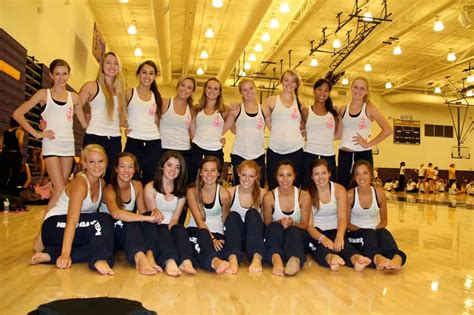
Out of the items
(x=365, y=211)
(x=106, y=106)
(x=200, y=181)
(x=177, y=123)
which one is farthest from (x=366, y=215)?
(x=106, y=106)

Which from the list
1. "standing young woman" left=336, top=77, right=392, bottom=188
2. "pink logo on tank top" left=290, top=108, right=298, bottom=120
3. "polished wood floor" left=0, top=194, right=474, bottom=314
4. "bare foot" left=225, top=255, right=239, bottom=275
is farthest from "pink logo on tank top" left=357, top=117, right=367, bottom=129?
"bare foot" left=225, top=255, right=239, bottom=275

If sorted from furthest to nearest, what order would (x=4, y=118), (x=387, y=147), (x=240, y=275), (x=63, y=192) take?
(x=387, y=147) → (x=4, y=118) → (x=63, y=192) → (x=240, y=275)

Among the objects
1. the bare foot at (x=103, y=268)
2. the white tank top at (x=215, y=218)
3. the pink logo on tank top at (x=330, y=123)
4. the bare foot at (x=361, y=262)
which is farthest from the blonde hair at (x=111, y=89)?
the bare foot at (x=361, y=262)

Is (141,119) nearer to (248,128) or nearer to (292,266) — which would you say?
(248,128)

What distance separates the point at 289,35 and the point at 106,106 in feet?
29.2

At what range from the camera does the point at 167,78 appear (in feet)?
52.3

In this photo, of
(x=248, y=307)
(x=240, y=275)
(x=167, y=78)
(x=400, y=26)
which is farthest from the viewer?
(x=167, y=78)

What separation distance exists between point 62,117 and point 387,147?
61.9 ft

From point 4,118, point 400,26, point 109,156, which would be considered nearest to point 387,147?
point 400,26

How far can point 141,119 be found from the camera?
385 cm

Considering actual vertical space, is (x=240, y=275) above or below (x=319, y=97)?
below

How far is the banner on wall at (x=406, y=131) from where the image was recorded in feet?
67.4

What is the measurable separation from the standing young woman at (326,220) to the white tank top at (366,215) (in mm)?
169

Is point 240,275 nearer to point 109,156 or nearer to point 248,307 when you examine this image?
point 248,307
